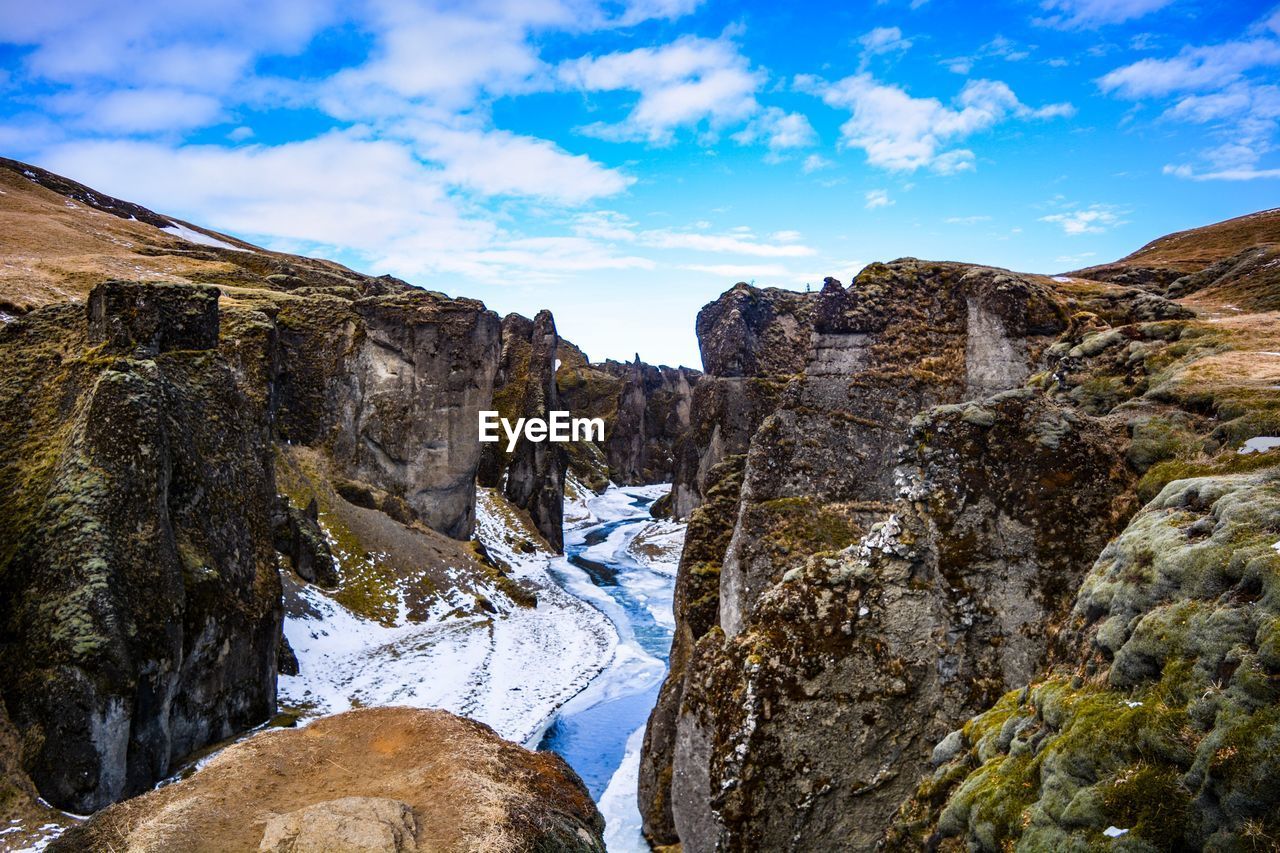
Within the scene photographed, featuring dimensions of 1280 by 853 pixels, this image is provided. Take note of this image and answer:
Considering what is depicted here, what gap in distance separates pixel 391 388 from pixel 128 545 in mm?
33997

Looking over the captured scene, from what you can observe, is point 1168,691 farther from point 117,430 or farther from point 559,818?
point 117,430

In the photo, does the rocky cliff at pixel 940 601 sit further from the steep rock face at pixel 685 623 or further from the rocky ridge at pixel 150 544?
the rocky ridge at pixel 150 544

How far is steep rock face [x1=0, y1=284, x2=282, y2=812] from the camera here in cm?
1755

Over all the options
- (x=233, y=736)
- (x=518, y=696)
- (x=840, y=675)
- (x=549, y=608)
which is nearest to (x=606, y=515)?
(x=549, y=608)

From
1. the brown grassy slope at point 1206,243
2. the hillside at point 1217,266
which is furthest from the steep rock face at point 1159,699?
the brown grassy slope at point 1206,243

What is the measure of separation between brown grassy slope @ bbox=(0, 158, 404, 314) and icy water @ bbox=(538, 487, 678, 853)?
2671cm

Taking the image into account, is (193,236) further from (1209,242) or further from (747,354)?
(1209,242)

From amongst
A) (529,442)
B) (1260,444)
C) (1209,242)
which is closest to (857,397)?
(1260,444)

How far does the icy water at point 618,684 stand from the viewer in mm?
22797

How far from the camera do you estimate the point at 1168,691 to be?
615cm

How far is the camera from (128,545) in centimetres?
1956

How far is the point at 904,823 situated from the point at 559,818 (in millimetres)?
4368

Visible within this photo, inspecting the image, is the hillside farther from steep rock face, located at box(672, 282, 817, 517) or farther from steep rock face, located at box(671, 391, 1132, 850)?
steep rock face, located at box(672, 282, 817, 517)

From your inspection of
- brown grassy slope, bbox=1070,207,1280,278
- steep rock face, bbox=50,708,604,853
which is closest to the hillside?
brown grassy slope, bbox=1070,207,1280,278
